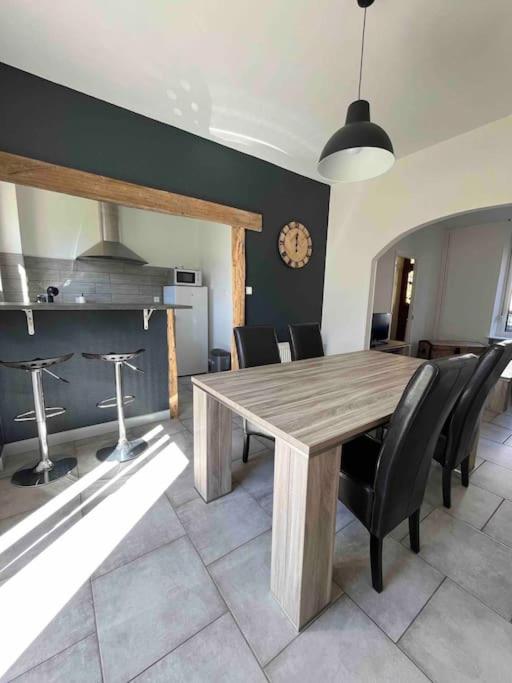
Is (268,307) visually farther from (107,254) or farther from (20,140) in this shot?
(20,140)

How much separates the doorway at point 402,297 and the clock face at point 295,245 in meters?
2.41

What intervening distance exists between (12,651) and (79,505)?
76 centimetres

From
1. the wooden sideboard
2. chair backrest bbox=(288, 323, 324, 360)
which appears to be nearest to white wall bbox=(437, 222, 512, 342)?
the wooden sideboard

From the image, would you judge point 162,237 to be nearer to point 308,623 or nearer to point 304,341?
point 304,341

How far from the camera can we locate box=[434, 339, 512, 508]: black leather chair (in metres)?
1.59

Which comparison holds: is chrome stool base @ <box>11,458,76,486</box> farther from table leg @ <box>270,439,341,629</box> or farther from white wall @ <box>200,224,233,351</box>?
white wall @ <box>200,224,233,351</box>

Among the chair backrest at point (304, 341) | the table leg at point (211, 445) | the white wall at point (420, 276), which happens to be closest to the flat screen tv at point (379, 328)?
the white wall at point (420, 276)

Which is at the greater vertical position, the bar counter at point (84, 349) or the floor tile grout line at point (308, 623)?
the bar counter at point (84, 349)

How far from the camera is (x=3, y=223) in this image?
10.9 ft

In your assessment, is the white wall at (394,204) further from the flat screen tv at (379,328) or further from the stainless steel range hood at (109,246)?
the stainless steel range hood at (109,246)

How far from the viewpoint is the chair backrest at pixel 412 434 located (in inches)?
39.9

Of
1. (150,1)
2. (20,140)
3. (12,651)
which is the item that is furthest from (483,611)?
(20,140)

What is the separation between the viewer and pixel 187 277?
184 inches

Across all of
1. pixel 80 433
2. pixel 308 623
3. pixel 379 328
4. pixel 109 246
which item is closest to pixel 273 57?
pixel 109 246
